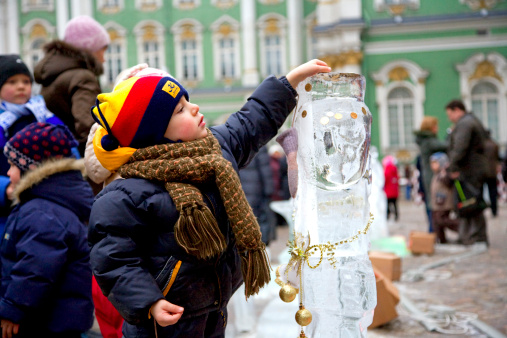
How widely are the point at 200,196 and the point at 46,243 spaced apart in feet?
3.68

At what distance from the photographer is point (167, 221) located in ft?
6.97

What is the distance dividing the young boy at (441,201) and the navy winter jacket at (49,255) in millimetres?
6277

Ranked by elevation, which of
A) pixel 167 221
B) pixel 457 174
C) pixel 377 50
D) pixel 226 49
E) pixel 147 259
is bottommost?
pixel 457 174

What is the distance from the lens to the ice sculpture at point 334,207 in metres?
2.47

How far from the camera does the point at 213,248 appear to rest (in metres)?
2.09

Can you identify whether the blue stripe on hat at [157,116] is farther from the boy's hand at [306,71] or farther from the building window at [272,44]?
the building window at [272,44]

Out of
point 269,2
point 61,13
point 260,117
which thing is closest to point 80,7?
point 61,13

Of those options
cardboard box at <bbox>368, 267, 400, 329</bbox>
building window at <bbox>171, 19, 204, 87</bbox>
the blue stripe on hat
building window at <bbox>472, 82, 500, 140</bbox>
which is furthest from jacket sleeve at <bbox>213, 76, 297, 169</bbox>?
building window at <bbox>171, 19, 204, 87</bbox>

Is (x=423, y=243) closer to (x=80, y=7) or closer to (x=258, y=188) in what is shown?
(x=258, y=188)

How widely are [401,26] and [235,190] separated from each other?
883 inches

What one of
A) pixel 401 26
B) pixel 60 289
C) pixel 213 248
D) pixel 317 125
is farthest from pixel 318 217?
pixel 401 26

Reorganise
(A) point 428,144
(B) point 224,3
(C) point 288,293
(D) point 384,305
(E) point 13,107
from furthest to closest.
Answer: (B) point 224,3 → (A) point 428,144 → (D) point 384,305 → (E) point 13,107 → (C) point 288,293

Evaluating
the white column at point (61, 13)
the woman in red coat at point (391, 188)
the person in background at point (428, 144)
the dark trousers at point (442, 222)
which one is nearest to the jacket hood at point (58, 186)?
the dark trousers at point (442, 222)

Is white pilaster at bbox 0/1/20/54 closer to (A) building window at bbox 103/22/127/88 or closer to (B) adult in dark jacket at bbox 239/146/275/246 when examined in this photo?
(A) building window at bbox 103/22/127/88
